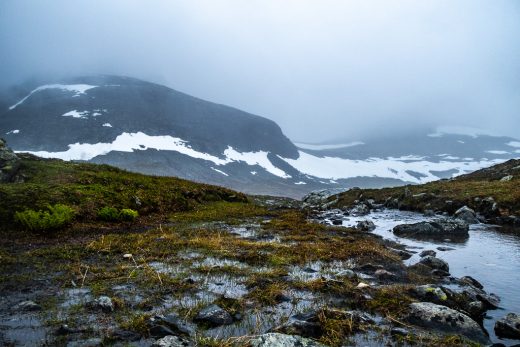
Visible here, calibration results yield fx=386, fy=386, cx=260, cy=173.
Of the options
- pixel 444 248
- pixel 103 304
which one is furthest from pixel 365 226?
pixel 103 304

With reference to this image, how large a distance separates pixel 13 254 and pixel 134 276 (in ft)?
15.8

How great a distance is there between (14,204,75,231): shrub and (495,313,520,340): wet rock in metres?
15.4

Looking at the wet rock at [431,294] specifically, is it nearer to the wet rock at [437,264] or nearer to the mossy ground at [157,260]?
the mossy ground at [157,260]

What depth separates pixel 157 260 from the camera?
12422mm

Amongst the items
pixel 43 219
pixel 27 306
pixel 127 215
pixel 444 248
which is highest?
pixel 444 248

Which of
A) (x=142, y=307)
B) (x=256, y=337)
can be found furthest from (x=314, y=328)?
(x=142, y=307)

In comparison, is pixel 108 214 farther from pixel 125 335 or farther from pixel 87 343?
pixel 87 343

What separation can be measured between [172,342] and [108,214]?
14127mm

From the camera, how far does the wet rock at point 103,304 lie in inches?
314

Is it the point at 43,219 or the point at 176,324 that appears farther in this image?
the point at 43,219

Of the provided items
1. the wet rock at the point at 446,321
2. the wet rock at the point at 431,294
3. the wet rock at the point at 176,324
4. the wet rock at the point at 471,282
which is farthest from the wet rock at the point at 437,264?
the wet rock at the point at 176,324

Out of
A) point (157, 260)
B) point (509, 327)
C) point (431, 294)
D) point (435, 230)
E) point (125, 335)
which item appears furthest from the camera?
point (435, 230)

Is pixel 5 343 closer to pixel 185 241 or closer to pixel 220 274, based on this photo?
pixel 220 274

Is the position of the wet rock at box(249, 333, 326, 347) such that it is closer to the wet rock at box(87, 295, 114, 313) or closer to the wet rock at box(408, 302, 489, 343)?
the wet rock at box(408, 302, 489, 343)
